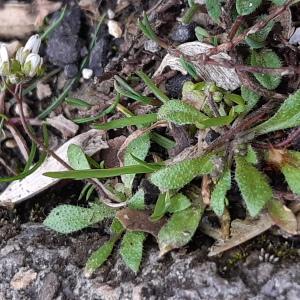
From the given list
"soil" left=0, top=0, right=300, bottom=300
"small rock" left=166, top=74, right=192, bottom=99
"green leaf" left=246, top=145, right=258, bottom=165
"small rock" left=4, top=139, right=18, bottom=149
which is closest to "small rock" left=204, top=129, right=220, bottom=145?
"soil" left=0, top=0, right=300, bottom=300

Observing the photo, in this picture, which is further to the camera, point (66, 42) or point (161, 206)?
point (66, 42)

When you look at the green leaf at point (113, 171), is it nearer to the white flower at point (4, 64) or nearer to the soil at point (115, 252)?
the soil at point (115, 252)

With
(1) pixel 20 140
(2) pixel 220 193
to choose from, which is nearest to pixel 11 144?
(1) pixel 20 140

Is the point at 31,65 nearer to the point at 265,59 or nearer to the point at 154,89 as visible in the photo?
the point at 154,89

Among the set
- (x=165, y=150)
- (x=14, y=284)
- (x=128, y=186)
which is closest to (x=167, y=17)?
(x=165, y=150)

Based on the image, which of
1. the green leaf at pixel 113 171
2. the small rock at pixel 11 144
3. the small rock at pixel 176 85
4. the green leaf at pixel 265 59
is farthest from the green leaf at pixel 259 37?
the small rock at pixel 11 144

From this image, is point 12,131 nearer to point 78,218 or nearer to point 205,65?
point 78,218
